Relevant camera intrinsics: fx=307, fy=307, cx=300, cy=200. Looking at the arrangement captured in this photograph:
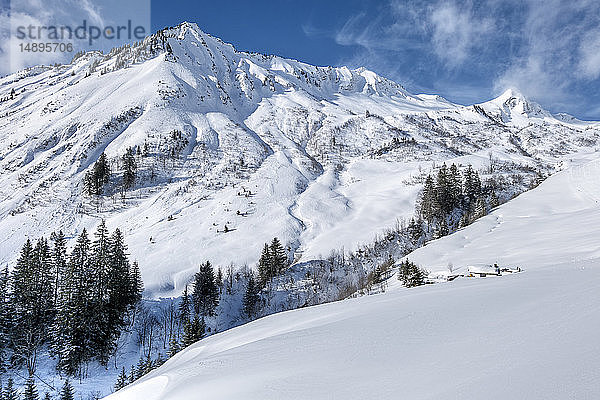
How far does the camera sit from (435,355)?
5.46 meters

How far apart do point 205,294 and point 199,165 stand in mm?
70001

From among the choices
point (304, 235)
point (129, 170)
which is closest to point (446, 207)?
point (304, 235)

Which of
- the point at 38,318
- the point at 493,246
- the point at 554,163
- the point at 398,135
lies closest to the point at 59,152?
the point at 38,318

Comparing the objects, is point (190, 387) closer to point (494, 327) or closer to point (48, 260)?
point (494, 327)

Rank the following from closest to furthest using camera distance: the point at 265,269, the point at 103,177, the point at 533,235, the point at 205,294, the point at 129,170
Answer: the point at 533,235
the point at 205,294
the point at 265,269
the point at 103,177
the point at 129,170

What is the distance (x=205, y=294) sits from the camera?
5331cm

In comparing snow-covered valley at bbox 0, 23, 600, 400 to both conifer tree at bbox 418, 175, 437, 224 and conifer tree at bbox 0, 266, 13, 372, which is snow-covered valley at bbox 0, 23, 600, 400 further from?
conifer tree at bbox 0, 266, 13, 372

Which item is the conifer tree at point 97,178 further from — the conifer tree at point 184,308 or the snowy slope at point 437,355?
the snowy slope at point 437,355

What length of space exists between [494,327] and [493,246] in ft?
153

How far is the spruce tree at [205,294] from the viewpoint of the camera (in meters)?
53.0

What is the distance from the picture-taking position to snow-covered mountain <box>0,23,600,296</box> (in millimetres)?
74500

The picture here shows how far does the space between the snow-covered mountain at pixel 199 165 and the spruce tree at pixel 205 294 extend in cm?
587

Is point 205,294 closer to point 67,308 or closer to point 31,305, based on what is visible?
point 67,308

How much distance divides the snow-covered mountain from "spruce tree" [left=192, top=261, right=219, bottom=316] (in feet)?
19.2
